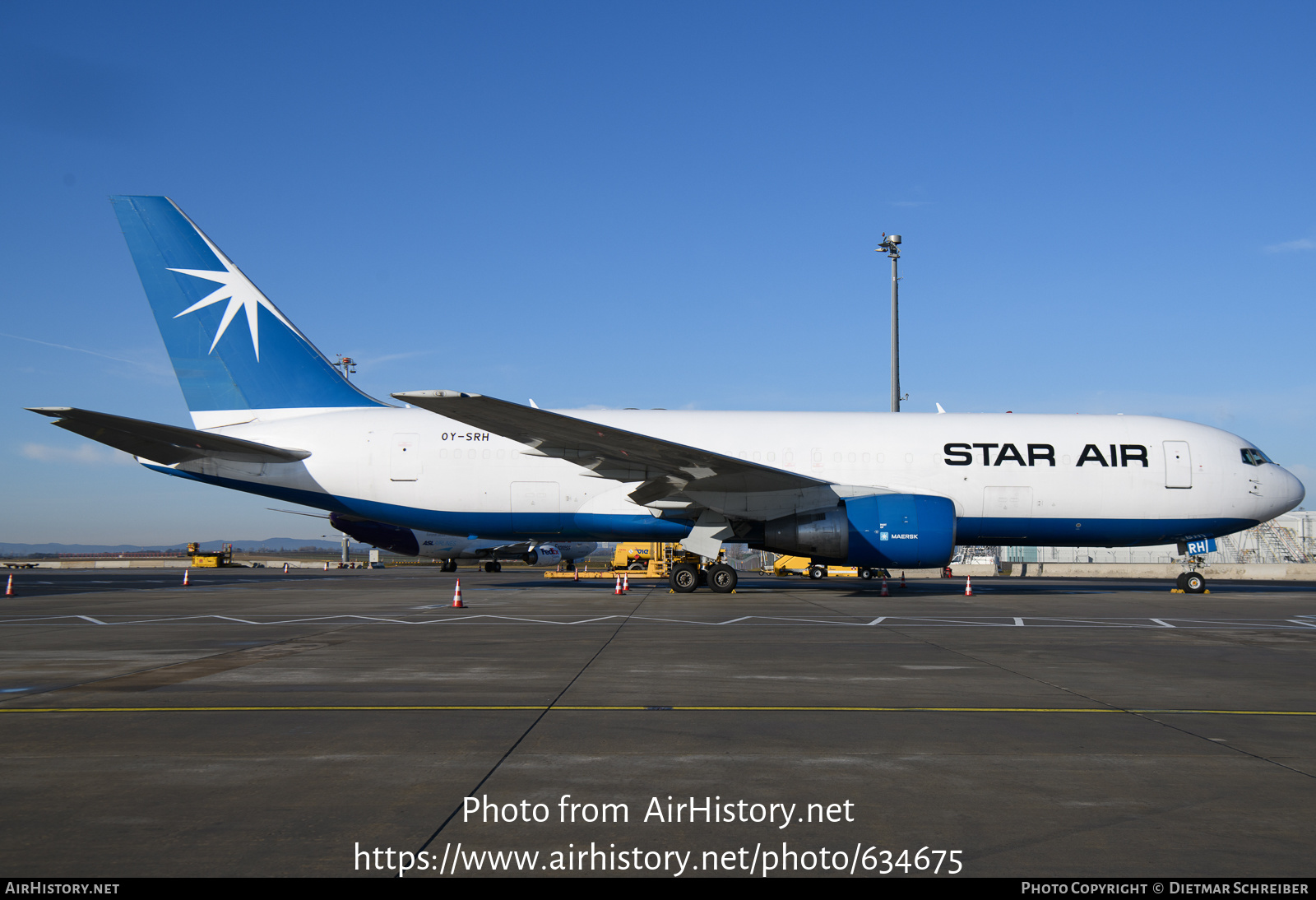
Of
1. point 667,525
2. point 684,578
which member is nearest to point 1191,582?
point 684,578

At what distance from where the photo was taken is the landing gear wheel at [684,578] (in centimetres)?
1958

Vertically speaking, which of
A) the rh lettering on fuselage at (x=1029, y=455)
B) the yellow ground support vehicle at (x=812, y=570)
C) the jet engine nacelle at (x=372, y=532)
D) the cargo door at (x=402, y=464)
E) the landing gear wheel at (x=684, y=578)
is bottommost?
the yellow ground support vehicle at (x=812, y=570)

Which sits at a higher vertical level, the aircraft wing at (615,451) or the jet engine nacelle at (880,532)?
the aircraft wing at (615,451)

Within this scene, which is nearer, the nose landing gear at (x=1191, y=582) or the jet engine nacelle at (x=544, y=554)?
the nose landing gear at (x=1191, y=582)

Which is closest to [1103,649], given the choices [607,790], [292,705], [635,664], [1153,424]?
[635,664]

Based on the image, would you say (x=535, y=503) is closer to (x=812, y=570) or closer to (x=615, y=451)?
(x=615, y=451)

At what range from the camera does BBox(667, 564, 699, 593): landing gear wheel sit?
1958 cm

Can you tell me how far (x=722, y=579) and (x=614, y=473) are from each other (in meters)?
3.67

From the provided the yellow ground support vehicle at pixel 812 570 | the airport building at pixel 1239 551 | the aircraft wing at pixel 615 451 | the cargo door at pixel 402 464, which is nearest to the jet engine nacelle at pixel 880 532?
the aircraft wing at pixel 615 451

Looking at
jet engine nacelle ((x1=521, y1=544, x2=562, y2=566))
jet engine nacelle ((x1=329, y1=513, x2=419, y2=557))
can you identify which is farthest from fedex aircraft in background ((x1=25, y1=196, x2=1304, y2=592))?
jet engine nacelle ((x1=521, y1=544, x2=562, y2=566))

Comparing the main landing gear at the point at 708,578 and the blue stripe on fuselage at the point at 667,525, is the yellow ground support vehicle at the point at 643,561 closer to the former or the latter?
the main landing gear at the point at 708,578

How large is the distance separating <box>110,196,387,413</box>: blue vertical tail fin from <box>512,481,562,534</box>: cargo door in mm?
5598

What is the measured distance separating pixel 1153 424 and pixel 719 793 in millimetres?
20910
